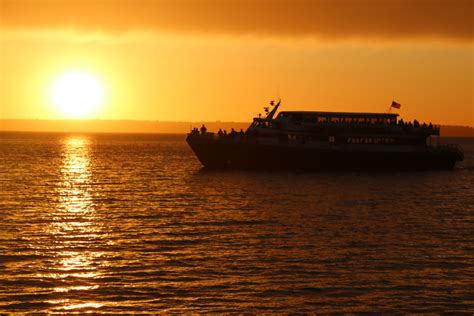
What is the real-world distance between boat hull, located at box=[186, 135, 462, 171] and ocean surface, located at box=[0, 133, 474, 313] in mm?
23033

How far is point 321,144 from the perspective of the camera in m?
94.0

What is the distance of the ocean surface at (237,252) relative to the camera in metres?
25.9

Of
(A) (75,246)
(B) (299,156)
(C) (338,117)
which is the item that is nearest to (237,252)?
(A) (75,246)

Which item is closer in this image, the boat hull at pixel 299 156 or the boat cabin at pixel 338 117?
the boat hull at pixel 299 156

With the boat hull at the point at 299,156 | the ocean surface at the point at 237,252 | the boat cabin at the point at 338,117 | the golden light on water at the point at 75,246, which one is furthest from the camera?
the boat cabin at the point at 338,117

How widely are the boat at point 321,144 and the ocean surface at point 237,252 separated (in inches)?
921

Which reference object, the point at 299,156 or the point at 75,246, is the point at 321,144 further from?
the point at 75,246

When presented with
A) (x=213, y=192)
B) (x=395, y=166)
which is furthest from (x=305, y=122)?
(x=213, y=192)

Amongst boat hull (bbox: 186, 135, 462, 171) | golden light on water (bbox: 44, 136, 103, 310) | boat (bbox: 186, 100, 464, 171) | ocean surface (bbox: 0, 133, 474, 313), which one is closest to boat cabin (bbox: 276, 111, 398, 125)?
boat (bbox: 186, 100, 464, 171)

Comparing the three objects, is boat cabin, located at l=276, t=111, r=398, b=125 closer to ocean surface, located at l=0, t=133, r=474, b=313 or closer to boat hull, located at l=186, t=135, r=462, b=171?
boat hull, located at l=186, t=135, r=462, b=171

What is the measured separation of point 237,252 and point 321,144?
6046cm

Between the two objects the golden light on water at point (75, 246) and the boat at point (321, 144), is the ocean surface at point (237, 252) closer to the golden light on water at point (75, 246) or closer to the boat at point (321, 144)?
the golden light on water at point (75, 246)

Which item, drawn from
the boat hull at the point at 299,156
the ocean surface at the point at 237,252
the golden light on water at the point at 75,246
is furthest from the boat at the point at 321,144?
the golden light on water at the point at 75,246

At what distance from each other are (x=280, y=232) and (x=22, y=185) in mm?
44077
